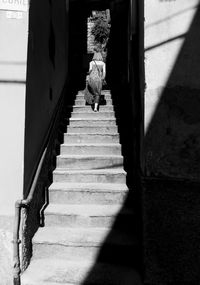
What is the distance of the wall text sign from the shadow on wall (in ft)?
6.32

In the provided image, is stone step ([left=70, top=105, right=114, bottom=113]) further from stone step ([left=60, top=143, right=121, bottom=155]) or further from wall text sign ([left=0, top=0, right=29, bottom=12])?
wall text sign ([left=0, top=0, right=29, bottom=12])

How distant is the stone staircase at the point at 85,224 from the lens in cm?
385

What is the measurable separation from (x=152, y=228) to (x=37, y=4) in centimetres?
327

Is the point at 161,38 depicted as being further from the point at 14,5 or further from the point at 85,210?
the point at 85,210

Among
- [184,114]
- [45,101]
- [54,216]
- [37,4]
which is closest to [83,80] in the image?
[45,101]

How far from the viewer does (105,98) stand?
26.4 feet

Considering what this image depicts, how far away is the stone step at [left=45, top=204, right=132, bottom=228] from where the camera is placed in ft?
14.8

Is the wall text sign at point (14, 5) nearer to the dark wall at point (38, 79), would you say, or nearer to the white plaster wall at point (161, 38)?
the dark wall at point (38, 79)

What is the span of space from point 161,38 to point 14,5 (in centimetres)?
178

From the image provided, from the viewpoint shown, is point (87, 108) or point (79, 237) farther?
point (87, 108)

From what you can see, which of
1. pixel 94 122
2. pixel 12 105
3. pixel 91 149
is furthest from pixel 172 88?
pixel 94 122

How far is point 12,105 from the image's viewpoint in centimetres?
392

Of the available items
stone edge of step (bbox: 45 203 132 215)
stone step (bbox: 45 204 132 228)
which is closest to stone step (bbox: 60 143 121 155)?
stone edge of step (bbox: 45 203 132 215)

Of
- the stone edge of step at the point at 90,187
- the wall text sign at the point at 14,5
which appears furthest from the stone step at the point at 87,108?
the wall text sign at the point at 14,5
